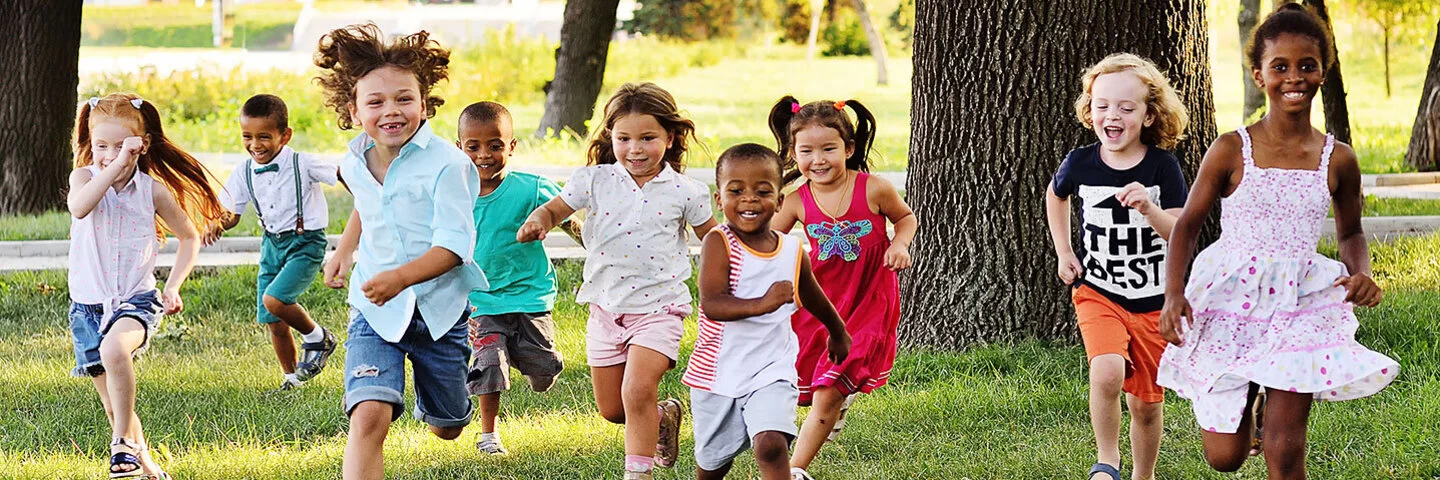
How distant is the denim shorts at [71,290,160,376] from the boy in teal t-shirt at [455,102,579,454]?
3.81 ft

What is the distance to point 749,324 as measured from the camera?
4.43 m

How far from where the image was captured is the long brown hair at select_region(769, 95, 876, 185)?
16.7 ft

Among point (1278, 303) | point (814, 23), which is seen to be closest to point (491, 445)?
point (1278, 303)

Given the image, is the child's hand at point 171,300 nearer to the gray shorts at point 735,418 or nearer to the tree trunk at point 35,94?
the gray shorts at point 735,418

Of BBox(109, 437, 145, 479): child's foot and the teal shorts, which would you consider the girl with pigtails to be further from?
the teal shorts

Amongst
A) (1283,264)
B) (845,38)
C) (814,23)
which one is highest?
(814,23)

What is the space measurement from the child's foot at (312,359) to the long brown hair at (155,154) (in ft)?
5.48

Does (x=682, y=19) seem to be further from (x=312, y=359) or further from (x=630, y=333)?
(x=630, y=333)

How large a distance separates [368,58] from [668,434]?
5.73 feet

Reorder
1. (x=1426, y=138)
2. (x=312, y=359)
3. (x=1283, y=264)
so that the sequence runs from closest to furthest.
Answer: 1. (x=1283, y=264)
2. (x=312, y=359)
3. (x=1426, y=138)

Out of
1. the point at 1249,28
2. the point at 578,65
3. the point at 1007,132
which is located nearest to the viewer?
the point at 1007,132

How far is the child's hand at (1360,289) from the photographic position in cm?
417

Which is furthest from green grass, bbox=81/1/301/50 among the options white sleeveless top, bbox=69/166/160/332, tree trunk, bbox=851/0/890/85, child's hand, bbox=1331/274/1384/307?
child's hand, bbox=1331/274/1384/307

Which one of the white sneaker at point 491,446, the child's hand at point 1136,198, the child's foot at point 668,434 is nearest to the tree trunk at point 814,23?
the white sneaker at point 491,446
